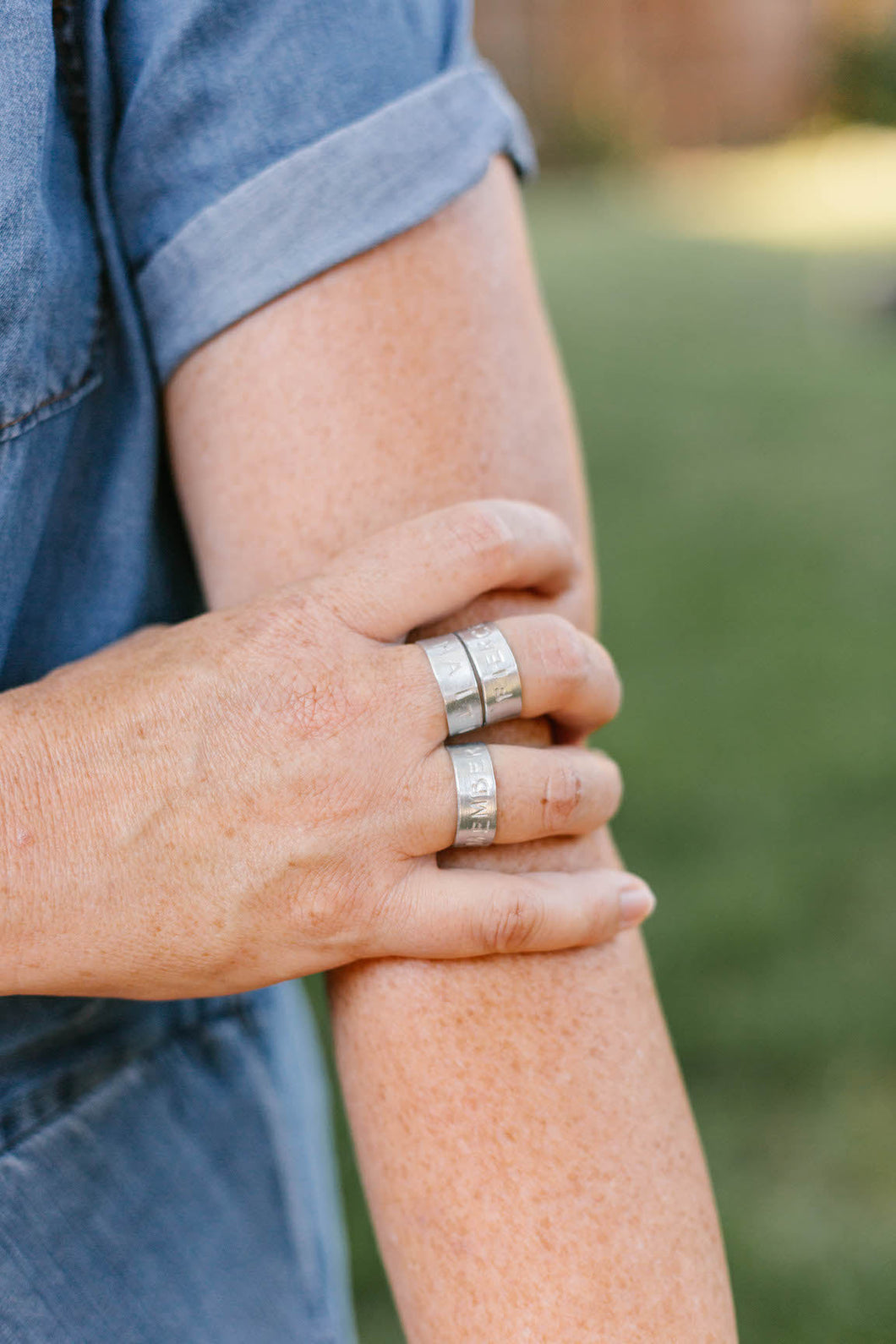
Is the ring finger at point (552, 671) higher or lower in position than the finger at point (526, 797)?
higher

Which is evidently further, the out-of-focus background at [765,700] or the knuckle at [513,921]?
the out-of-focus background at [765,700]

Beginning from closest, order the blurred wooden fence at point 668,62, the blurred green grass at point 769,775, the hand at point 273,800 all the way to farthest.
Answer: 1. the hand at point 273,800
2. the blurred green grass at point 769,775
3. the blurred wooden fence at point 668,62

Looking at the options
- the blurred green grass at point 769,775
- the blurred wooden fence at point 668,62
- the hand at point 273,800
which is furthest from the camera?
the blurred wooden fence at point 668,62

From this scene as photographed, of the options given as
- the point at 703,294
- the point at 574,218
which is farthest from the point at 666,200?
the point at 703,294

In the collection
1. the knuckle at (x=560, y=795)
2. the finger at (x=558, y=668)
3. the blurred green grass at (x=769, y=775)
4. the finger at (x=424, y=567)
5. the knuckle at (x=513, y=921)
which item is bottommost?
the blurred green grass at (x=769, y=775)

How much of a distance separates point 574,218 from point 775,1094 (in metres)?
12.9

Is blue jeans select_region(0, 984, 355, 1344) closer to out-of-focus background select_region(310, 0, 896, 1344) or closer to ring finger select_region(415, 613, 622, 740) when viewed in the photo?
ring finger select_region(415, 613, 622, 740)

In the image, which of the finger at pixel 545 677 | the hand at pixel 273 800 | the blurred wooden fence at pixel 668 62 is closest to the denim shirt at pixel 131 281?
the hand at pixel 273 800

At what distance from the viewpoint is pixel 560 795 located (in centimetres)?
72

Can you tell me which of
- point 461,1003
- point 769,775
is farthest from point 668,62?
point 461,1003

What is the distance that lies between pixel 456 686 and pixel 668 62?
19297 millimetres

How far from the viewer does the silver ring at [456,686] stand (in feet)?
2.28

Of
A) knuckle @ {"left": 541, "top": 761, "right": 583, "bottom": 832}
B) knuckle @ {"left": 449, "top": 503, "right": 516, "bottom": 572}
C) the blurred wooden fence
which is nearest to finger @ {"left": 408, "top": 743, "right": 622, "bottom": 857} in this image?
knuckle @ {"left": 541, "top": 761, "right": 583, "bottom": 832}

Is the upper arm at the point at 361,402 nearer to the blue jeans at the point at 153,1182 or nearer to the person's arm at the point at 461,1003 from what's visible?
the person's arm at the point at 461,1003
